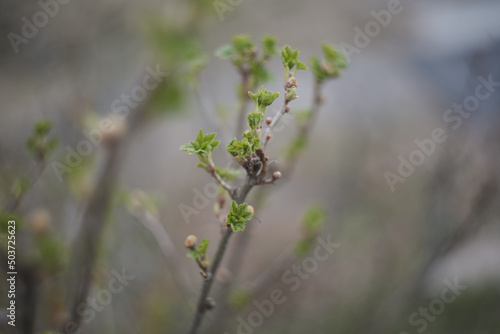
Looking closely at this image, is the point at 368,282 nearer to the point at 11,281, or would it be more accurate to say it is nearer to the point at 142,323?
the point at 142,323

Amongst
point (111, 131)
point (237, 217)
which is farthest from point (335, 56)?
point (111, 131)

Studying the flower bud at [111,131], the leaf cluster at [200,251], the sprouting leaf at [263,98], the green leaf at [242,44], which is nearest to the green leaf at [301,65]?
the sprouting leaf at [263,98]

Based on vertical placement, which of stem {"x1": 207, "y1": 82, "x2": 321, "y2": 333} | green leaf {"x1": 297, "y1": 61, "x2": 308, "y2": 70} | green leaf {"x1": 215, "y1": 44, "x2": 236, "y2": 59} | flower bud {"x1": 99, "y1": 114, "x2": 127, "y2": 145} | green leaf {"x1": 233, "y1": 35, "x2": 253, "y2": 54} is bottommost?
stem {"x1": 207, "y1": 82, "x2": 321, "y2": 333}

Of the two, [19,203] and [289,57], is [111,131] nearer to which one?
[19,203]

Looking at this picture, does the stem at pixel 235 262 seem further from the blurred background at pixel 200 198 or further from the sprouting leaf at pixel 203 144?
the sprouting leaf at pixel 203 144

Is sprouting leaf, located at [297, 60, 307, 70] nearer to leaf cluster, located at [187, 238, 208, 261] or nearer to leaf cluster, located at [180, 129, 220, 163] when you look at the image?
leaf cluster, located at [180, 129, 220, 163]

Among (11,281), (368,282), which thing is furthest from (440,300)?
(11,281)

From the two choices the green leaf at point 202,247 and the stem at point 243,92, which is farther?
the stem at point 243,92

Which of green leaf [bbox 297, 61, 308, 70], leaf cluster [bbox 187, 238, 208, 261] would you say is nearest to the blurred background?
leaf cluster [bbox 187, 238, 208, 261]

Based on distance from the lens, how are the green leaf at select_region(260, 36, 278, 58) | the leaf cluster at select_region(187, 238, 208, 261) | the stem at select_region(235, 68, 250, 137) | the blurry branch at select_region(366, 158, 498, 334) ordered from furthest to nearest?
the blurry branch at select_region(366, 158, 498, 334), the stem at select_region(235, 68, 250, 137), the green leaf at select_region(260, 36, 278, 58), the leaf cluster at select_region(187, 238, 208, 261)
